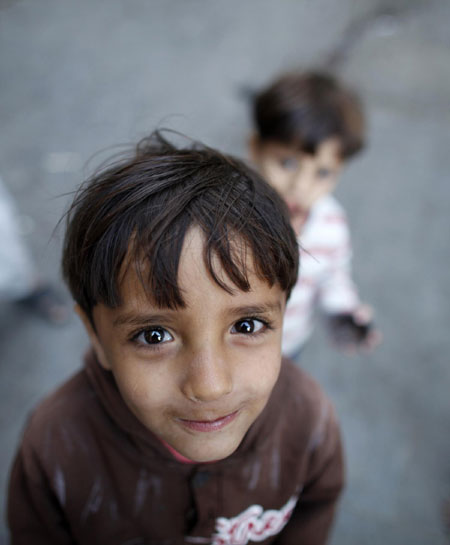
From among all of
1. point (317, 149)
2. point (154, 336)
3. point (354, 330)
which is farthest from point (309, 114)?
point (154, 336)

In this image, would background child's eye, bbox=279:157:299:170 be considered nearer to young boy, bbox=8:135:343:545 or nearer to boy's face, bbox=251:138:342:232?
boy's face, bbox=251:138:342:232

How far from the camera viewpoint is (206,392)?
64 centimetres

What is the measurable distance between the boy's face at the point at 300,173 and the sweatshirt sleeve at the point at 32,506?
889mm

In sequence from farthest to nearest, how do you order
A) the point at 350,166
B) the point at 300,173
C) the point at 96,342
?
the point at 350,166, the point at 300,173, the point at 96,342

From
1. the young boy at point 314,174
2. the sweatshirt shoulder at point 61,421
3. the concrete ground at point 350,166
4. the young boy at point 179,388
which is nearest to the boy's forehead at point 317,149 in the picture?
the young boy at point 314,174

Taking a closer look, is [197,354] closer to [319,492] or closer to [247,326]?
[247,326]

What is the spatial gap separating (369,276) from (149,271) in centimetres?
204

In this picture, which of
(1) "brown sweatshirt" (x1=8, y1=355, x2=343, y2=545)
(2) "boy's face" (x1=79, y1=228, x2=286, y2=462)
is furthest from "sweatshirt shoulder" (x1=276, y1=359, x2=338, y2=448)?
(2) "boy's face" (x1=79, y1=228, x2=286, y2=462)

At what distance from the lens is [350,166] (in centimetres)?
301

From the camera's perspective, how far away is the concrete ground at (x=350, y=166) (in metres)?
1.96

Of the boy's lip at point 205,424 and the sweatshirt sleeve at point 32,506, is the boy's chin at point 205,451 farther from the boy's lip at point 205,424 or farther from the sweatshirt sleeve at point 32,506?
the sweatshirt sleeve at point 32,506

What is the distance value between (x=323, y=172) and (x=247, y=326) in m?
0.88

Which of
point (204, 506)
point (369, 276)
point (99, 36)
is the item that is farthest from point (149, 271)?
point (99, 36)

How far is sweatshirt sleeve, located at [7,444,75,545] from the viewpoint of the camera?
2.93ft
